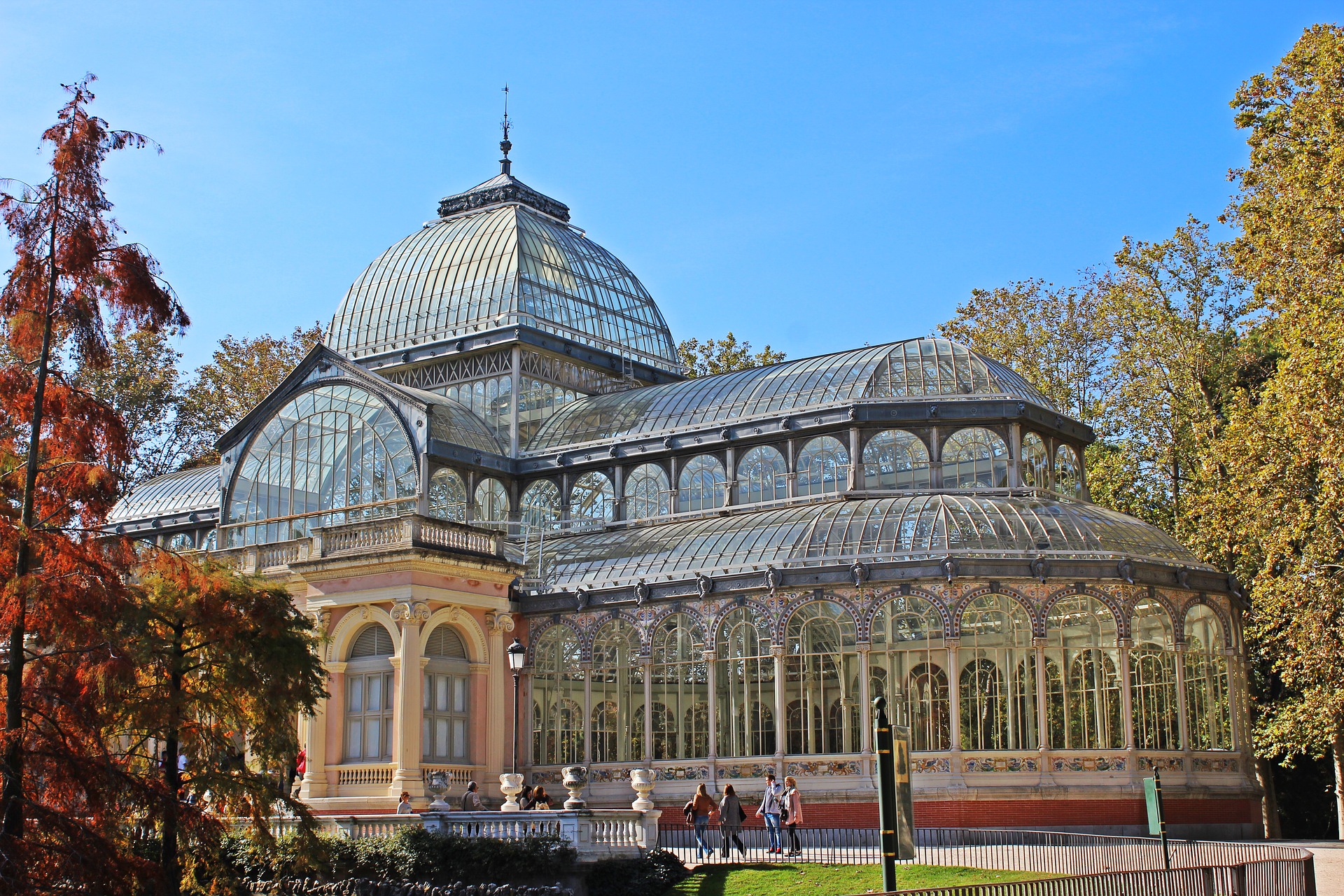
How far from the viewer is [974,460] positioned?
129 ft

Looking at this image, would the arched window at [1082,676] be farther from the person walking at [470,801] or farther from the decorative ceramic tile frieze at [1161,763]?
the person walking at [470,801]

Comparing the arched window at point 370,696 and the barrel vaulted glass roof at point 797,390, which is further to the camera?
the barrel vaulted glass roof at point 797,390

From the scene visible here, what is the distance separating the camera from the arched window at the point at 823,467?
3978 cm

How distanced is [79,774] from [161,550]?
13.3ft

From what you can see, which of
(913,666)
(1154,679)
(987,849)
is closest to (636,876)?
(987,849)

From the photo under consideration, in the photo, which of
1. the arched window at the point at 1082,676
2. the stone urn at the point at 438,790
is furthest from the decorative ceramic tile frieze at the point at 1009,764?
the stone urn at the point at 438,790

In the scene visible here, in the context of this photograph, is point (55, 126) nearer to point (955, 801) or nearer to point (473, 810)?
point (473, 810)

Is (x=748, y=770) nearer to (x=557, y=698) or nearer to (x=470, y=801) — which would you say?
(x=557, y=698)

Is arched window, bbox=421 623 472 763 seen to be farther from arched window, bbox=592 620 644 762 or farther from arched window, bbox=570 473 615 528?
arched window, bbox=570 473 615 528

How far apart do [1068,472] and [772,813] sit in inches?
663

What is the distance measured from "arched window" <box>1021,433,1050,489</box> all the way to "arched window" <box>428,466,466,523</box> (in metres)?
15.8

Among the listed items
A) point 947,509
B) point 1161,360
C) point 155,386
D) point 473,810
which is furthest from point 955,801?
point 155,386

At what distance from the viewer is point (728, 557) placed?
3697 centimetres

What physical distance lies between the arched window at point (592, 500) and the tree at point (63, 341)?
80.0 ft
